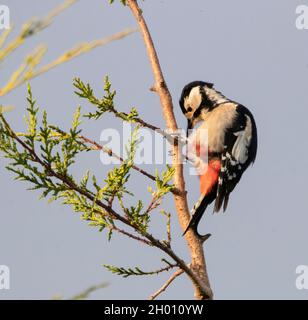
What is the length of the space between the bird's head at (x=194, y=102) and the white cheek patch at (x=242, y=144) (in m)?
0.57

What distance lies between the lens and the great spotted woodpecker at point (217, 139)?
5.84 meters

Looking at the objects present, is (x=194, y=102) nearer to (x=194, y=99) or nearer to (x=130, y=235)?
(x=194, y=99)

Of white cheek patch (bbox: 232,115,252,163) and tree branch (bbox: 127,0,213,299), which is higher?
white cheek patch (bbox: 232,115,252,163)

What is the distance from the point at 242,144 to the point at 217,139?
31 centimetres

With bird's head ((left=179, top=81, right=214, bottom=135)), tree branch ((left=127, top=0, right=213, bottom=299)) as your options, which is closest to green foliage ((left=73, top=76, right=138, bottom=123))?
tree branch ((left=127, top=0, right=213, bottom=299))

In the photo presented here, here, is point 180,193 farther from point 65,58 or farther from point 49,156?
point 65,58

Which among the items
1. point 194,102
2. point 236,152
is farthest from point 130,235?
point 194,102

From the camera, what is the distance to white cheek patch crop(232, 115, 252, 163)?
6.52m

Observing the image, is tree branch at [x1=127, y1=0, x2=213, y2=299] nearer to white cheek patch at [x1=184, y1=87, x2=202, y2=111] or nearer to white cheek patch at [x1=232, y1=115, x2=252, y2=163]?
white cheek patch at [x1=232, y1=115, x2=252, y2=163]

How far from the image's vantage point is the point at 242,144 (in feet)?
22.0

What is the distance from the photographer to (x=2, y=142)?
3.42 meters
